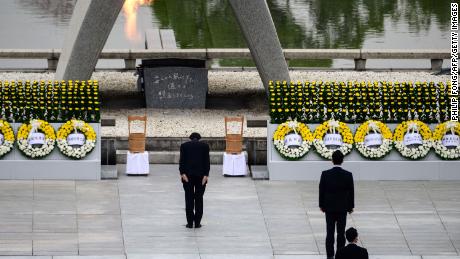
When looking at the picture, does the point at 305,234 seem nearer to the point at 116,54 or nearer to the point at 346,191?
the point at 346,191

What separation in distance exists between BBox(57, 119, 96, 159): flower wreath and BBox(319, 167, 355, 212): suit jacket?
5.76 metres

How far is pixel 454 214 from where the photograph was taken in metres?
22.5

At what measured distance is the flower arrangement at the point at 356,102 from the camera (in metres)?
24.6

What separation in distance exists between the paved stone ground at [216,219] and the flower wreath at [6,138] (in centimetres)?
54

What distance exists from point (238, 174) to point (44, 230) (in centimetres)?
443

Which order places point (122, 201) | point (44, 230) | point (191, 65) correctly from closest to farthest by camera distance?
point (44, 230) → point (122, 201) → point (191, 65)

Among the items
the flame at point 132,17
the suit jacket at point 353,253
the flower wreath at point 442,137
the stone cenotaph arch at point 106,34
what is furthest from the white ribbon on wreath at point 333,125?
the flame at point 132,17

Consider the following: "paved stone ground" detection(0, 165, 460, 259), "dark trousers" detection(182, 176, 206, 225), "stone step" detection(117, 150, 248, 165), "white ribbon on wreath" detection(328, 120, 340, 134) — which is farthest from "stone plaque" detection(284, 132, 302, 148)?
"dark trousers" detection(182, 176, 206, 225)

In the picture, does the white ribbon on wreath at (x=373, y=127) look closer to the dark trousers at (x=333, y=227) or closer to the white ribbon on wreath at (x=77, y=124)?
the white ribbon on wreath at (x=77, y=124)

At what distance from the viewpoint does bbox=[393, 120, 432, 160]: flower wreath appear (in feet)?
80.5

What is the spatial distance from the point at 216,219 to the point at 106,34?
678 cm

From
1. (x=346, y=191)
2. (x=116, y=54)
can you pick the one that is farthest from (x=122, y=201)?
(x=116, y=54)

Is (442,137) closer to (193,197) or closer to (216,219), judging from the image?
(216,219)

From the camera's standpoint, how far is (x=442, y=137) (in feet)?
80.8
